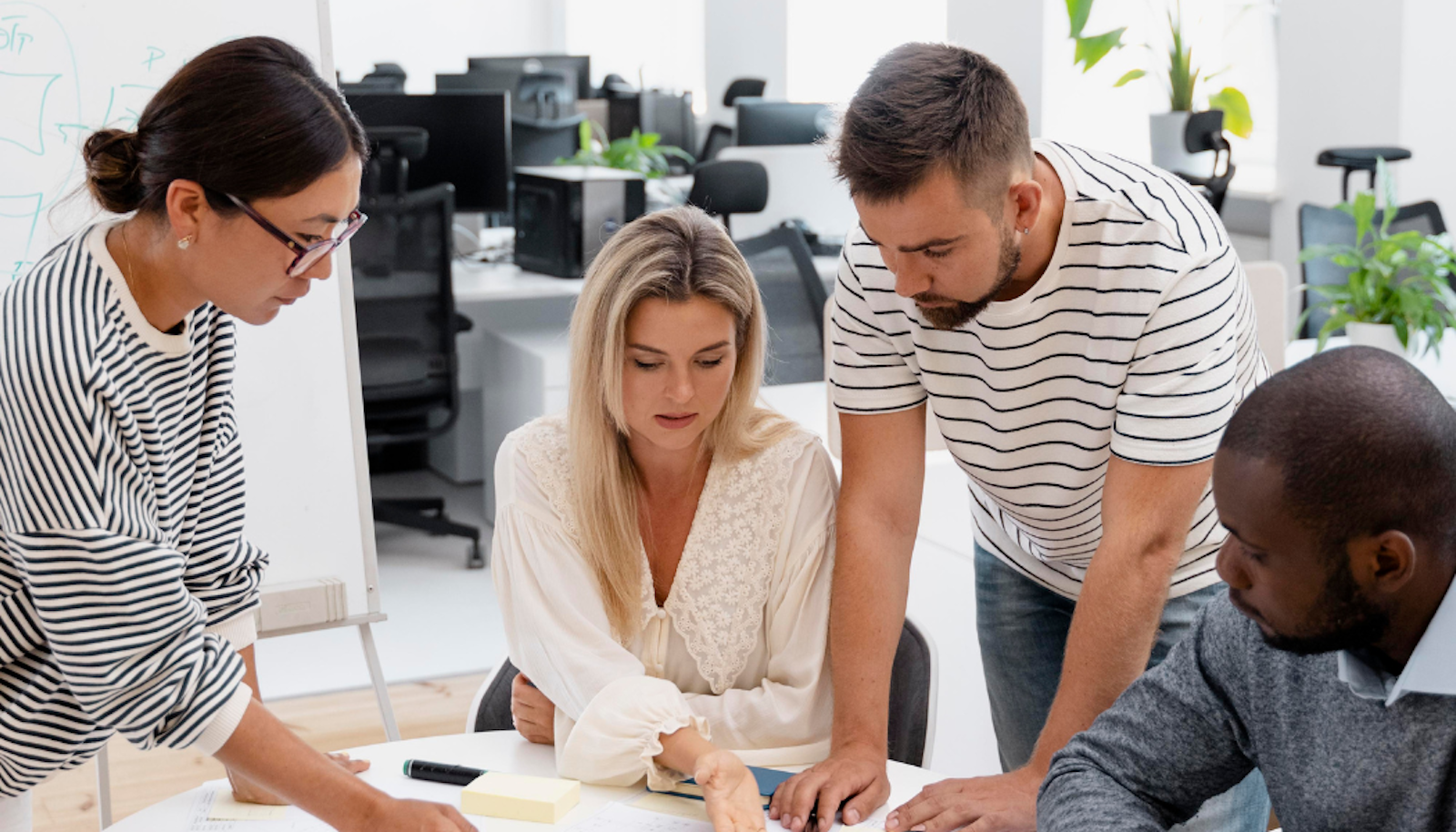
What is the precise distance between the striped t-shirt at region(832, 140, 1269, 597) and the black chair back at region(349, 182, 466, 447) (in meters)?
2.38

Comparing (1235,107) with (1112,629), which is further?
(1235,107)

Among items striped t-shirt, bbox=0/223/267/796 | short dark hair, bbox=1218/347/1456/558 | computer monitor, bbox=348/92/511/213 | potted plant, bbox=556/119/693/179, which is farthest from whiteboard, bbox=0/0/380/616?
potted plant, bbox=556/119/693/179

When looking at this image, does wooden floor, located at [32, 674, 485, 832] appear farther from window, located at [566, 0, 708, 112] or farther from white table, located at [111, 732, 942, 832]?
window, located at [566, 0, 708, 112]

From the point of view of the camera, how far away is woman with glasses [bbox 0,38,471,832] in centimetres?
103

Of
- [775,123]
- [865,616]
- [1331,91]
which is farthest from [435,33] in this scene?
[865,616]

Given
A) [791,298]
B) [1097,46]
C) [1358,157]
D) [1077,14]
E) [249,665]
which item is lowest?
[249,665]

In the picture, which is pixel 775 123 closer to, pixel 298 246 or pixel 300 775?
pixel 298 246

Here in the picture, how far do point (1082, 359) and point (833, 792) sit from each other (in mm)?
511

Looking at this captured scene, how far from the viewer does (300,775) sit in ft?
3.57

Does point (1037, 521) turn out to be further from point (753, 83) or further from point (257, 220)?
point (753, 83)

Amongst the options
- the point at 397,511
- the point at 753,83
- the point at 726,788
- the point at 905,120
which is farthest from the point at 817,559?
the point at 753,83

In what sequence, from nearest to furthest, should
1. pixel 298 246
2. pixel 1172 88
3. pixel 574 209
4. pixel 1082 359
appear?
1. pixel 298 246
2. pixel 1082 359
3. pixel 574 209
4. pixel 1172 88

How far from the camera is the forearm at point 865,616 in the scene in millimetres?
1375

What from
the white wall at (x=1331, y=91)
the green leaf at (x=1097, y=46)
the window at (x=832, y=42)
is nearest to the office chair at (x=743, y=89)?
the window at (x=832, y=42)
